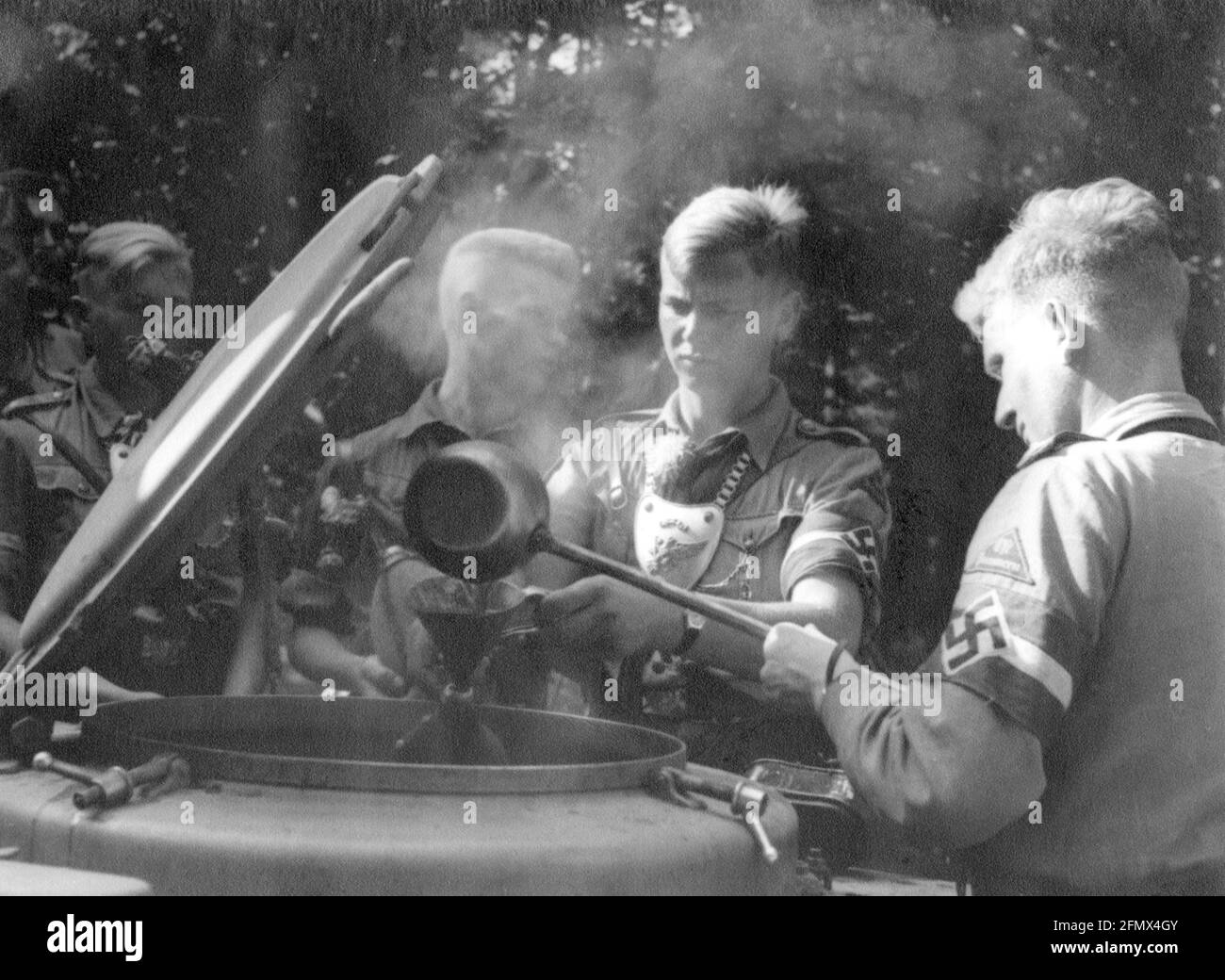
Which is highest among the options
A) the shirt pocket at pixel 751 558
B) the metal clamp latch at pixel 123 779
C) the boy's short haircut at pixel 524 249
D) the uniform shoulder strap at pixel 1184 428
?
the boy's short haircut at pixel 524 249

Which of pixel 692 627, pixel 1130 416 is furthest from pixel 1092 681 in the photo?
pixel 692 627

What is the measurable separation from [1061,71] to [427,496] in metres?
2.04

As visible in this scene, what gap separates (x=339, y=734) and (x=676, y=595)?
988mm

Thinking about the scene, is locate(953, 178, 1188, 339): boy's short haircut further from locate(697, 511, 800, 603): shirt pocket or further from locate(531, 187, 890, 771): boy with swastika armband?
locate(697, 511, 800, 603): shirt pocket

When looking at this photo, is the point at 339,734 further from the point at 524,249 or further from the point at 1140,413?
the point at 1140,413

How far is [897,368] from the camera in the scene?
4148 millimetres

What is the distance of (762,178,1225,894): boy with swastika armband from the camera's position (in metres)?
3.85

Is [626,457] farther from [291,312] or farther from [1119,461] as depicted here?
[1119,461]

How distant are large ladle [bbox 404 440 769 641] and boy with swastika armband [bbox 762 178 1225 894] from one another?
1.12 ft

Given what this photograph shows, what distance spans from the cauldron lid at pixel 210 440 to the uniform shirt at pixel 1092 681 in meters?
1.58

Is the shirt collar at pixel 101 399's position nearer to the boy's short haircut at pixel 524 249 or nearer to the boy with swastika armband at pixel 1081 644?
the boy's short haircut at pixel 524 249

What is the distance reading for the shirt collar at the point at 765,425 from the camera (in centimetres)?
413

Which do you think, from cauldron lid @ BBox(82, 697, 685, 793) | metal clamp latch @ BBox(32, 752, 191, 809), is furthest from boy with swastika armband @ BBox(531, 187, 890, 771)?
metal clamp latch @ BBox(32, 752, 191, 809)

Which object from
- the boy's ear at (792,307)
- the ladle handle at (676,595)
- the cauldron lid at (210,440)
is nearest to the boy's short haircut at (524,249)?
the cauldron lid at (210,440)
